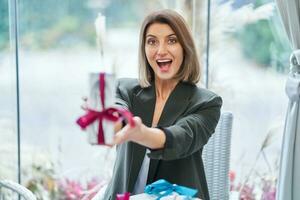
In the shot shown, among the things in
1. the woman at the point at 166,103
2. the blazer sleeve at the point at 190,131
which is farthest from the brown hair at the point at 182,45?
the blazer sleeve at the point at 190,131

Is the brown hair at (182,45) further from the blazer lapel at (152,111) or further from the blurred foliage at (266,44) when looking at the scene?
the blurred foliage at (266,44)

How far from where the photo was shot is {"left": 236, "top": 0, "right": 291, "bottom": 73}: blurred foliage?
2.49 m

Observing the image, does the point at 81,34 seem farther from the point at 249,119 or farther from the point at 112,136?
the point at 112,136

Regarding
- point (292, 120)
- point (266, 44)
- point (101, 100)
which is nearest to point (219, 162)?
point (292, 120)

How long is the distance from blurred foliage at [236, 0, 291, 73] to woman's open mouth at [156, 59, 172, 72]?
1.11 m

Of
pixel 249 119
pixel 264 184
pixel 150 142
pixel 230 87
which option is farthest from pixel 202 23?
pixel 150 142

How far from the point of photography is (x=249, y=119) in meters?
2.58

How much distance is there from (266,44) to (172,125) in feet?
3.94

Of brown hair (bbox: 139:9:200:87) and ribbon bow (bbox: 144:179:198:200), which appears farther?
brown hair (bbox: 139:9:200:87)

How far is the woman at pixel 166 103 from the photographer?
4.83 feet

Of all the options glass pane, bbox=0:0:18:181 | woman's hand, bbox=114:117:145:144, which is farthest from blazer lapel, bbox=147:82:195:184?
glass pane, bbox=0:0:18:181

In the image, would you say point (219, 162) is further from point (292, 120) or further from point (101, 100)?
point (101, 100)

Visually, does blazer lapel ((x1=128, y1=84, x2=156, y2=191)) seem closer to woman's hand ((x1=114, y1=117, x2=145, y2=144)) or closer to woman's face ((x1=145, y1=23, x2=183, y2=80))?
woman's face ((x1=145, y1=23, x2=183, y2=80))

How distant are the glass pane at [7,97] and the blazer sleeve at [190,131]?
1.37 metres
